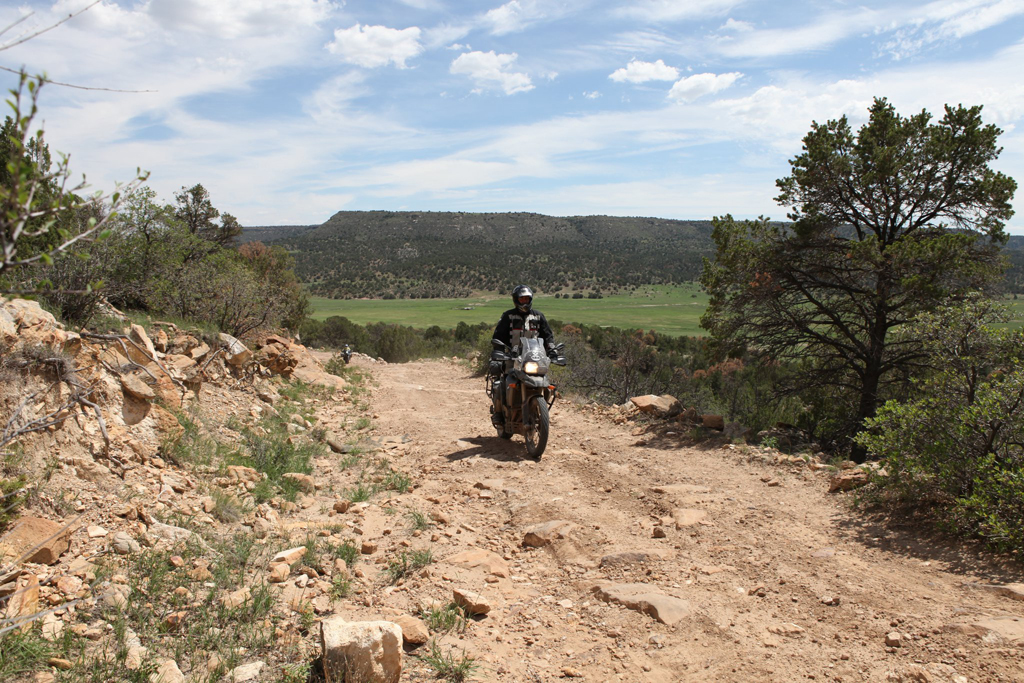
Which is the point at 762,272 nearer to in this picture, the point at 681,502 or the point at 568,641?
the point at 681,502

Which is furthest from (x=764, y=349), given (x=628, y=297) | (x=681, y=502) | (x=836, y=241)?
(x=628, y=297)

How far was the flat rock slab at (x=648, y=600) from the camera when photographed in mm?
3576

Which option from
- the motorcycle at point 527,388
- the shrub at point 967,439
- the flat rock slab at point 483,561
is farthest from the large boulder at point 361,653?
the motorcycle at point 527,388

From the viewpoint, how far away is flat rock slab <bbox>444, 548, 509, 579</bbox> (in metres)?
4.37

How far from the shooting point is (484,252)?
94.4 meters

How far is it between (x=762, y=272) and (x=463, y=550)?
918 cm

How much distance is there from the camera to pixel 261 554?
168 inches

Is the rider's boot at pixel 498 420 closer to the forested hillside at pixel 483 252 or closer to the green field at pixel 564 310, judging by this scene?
the green field at pixel 564 310

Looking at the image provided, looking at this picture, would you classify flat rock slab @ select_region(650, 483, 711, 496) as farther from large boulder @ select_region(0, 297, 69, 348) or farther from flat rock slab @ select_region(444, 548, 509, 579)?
large boulder @ select_region(0, 297, 69, 348)

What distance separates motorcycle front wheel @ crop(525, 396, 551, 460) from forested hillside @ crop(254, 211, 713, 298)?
6054cm

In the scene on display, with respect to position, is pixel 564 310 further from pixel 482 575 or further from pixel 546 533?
pixel 482 575

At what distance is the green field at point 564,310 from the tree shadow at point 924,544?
36.8 m

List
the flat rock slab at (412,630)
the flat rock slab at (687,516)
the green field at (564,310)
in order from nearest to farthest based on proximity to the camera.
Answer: the flat rock slab at (412,630), the flat rock slab at (687,516), the green field at (564,310)

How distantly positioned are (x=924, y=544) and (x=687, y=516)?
1.68 m
